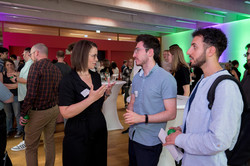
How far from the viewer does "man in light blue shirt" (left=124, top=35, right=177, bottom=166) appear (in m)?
1.47

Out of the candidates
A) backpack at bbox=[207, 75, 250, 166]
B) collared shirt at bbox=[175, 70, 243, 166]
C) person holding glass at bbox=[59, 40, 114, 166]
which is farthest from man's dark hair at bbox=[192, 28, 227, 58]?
person holding glass at bbox=[59, 40, 114, 166]

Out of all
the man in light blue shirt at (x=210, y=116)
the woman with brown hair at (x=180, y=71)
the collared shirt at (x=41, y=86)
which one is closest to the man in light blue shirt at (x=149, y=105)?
the man in light blue shirt at (x=210, y=116)

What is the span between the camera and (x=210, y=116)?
977 mm

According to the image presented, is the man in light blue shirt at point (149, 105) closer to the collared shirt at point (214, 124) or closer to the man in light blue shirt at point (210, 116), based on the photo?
the man in light blue shirt at point (210, 116)

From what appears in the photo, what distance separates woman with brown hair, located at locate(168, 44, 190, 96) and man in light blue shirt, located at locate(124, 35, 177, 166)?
133 centimetres

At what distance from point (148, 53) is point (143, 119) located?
60cm

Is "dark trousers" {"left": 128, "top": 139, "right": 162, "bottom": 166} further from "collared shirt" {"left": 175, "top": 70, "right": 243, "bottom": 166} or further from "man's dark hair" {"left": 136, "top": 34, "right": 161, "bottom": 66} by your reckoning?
"man's dark hair" {"left": 136, "top": 34, "right": 161, "bottom": 66}

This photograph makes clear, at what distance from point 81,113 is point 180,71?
1.87m

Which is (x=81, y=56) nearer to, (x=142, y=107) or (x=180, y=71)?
(x=142, y=107)

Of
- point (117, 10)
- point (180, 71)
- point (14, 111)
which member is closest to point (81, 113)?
point (180, 71)

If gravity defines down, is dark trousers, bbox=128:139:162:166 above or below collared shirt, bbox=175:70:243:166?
below

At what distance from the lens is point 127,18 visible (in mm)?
9617

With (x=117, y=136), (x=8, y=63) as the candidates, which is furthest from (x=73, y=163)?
(x=8, y=63)

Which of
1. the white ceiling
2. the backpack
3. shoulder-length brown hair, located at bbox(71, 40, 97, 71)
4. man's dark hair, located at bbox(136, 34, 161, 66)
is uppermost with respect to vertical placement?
the white ceiling
